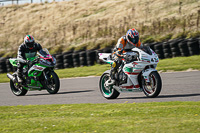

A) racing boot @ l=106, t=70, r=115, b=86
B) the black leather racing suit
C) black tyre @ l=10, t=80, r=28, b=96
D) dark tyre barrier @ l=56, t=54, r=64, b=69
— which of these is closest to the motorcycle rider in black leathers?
the black leather racing suit

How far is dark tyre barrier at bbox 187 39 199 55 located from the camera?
66.0 feet

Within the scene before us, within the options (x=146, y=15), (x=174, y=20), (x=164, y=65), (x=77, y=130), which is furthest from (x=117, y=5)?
(x=77, y=130)

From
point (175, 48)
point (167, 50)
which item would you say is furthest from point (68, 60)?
point (175, 48)

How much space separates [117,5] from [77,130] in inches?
1520

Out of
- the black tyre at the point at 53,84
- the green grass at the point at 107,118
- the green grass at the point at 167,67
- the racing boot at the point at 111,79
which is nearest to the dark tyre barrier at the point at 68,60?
the green grass at the point at 167,67

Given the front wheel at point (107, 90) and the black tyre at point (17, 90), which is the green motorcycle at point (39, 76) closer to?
the black tyre at point (17, 90)

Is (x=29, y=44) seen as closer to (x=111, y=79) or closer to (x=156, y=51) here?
(x=111, y=79)

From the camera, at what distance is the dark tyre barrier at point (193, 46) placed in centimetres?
2011

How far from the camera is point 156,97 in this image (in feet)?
30.4

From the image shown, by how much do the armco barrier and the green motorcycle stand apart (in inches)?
379

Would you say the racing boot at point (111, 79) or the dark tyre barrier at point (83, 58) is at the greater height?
the dark tyre barrier at point (83, 58)

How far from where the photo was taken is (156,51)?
826 inches

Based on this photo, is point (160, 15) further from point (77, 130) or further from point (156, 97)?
point (77, 130)

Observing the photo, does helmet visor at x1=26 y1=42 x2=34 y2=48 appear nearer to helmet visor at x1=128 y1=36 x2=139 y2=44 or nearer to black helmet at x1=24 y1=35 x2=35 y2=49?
black helmet at x1=24 y1=35 x2=35 y2=49
